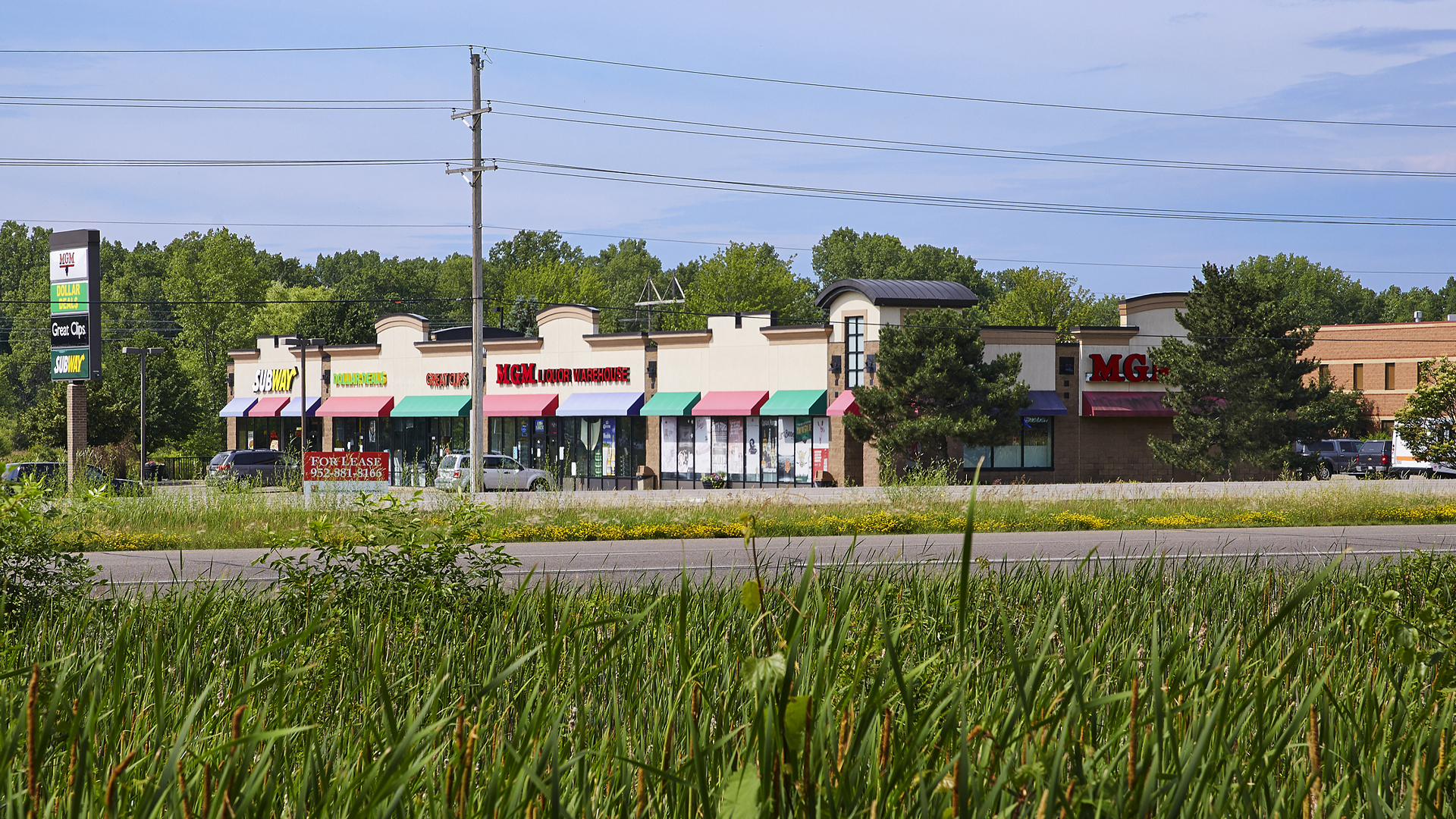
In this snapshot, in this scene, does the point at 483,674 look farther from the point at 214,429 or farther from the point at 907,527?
the point at 214,429

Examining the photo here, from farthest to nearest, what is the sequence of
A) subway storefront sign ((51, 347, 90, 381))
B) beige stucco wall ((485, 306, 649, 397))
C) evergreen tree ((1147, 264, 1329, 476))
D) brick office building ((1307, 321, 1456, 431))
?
Answer: 1. brick office building ((1307, 321, 1456, 431))
2. beige stucco wall ((485, 306, 649, 397))
3. evergreen tree ((1147, 264, 1329, 476))
4. subway storefront sign ((51, 347, 90, 381))

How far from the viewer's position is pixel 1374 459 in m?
Answer: 50.6

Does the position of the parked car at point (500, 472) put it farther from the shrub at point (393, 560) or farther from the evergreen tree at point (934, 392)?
the shrub at point (393, 560)

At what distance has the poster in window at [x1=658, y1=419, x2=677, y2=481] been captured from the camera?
43688 mm

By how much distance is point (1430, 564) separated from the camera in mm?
7355

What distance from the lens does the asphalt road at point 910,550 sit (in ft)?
47.8

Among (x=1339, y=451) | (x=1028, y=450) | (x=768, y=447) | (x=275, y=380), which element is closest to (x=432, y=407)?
(x=275, y=380)

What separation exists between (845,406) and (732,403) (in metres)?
4.61

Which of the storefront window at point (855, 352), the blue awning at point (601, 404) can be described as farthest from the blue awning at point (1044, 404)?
the blue awning at point (601, 404)

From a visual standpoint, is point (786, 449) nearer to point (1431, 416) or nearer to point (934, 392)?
point (934, 392)

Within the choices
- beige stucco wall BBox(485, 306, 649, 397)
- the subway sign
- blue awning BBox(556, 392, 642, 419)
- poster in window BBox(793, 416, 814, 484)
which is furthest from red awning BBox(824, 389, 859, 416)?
the subway sign

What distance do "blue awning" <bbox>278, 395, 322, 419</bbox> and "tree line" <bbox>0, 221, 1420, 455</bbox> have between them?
514 cm

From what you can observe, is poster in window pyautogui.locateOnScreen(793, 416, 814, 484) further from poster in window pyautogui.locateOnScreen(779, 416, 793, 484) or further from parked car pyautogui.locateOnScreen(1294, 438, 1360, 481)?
parked car pyautogui.locateOnScreen(1294, 438, 1360, 481)

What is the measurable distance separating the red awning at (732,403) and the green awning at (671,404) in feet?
1.04
